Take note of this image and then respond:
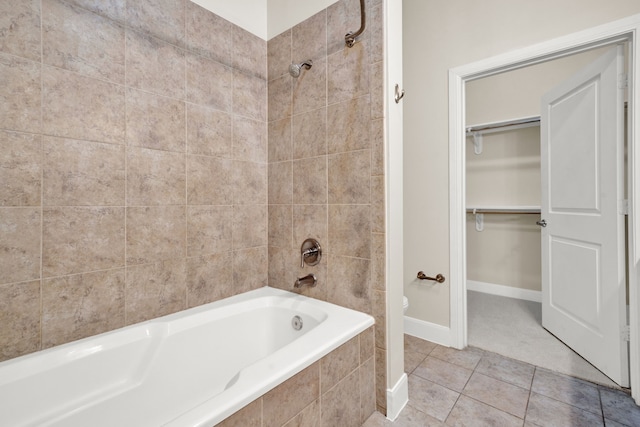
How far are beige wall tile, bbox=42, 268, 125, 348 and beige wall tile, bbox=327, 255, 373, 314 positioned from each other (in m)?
1.01

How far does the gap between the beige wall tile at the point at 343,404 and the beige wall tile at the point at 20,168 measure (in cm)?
135

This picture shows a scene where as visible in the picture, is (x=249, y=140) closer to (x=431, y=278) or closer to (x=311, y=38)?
(x=311, y=38)

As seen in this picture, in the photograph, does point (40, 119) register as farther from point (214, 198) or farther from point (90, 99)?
point (214, 198)

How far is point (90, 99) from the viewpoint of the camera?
1.19 metres

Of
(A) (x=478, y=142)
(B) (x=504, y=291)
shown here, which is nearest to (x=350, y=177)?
(A) (x=478, y=142)

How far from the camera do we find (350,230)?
1.49 m

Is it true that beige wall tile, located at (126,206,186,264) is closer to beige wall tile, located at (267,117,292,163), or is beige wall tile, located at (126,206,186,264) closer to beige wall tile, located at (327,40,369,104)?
beige wall tile, located at (267,117,292,163)

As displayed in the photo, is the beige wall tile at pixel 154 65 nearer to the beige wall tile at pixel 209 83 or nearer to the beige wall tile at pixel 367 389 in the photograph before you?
the beige wall tile at pixel 209 83

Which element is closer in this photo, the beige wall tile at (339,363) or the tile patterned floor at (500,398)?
the beige wall tile at (339,363)

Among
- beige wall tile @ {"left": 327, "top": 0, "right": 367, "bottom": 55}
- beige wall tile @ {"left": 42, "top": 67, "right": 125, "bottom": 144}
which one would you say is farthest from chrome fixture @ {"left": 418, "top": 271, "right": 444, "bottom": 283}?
beige wall tile @ {"left": 42, "top": 67, "right": 125, "bottom": 144}

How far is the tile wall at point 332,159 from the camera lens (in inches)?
55.0

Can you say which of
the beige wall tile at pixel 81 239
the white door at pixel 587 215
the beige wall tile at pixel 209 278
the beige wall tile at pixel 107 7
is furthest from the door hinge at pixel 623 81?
the beige wall tile at pixel 81 239

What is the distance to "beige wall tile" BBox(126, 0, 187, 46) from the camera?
1301mm

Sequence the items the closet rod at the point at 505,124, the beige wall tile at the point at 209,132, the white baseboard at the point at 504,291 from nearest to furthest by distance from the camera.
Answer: the beige wall tile at the point at 209,132 → the closet rod at the point at 505,124 → the white baseboard at the point at 504,291
